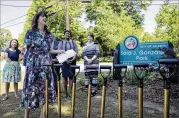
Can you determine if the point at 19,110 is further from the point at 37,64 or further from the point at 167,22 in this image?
the point at 167,22

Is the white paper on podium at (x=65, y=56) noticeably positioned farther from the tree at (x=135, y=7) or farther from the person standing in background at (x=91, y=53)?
the tree at (x=135, y=7)

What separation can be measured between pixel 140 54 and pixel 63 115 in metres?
5.08

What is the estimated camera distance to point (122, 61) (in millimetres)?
10242

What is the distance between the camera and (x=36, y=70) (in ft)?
15.1

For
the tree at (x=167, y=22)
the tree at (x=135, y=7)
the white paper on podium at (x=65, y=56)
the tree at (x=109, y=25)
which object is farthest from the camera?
the tree at (x=135, y=7)

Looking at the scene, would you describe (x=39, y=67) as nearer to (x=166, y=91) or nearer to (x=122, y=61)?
(x=166, y=91)

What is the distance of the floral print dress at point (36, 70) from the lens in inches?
180

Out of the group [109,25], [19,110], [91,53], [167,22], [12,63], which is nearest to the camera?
[19,110]

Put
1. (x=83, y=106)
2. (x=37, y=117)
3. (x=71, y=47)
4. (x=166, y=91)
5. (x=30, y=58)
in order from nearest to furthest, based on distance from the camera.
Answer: (x=166, y=91) → (x=30, y=58) → (x=37, y=117) → (x=83, y=106) → (x=71, y=47)

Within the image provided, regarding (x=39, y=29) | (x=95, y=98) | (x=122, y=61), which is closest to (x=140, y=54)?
(x=122, y=61)

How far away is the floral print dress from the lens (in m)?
4.56

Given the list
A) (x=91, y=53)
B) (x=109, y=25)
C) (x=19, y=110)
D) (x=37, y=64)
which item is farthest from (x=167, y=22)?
(x=37, y=64)

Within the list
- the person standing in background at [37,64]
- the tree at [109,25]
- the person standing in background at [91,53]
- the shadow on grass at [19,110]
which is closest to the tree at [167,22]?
the tree at [109,25]

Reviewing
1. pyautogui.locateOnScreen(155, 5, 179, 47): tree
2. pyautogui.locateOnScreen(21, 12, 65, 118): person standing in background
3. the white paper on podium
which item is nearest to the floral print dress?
pyautogui.locateOnScreen(21, 12, 65, 118): person standing in background
